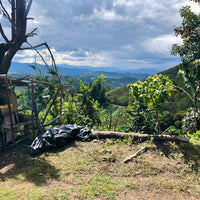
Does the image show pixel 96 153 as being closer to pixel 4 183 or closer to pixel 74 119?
pixel 4 183

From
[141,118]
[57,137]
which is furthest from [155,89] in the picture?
[57,137]

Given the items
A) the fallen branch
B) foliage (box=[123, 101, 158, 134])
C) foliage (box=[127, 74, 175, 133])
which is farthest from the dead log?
foliage (box=[127, 74, 175, 133])

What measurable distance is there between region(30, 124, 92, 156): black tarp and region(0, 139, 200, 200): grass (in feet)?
0.96

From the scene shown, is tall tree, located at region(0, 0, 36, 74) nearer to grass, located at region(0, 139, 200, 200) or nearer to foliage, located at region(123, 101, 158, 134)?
grass, located at region(0, 139, 200, 200)

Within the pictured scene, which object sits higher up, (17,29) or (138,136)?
(17,29)

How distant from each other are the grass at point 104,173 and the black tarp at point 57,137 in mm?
292

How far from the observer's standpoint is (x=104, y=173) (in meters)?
4.16

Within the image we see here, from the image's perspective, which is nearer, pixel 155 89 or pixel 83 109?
pixel 155 89

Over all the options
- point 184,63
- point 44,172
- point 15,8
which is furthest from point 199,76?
point 15,8

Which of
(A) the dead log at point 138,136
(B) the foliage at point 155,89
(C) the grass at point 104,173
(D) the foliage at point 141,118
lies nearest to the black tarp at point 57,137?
(C) the grass at point 104,173

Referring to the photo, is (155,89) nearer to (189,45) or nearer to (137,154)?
(137,154)

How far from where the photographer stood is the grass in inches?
132

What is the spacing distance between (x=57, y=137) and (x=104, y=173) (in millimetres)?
2463

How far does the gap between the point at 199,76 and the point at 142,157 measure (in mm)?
6649
